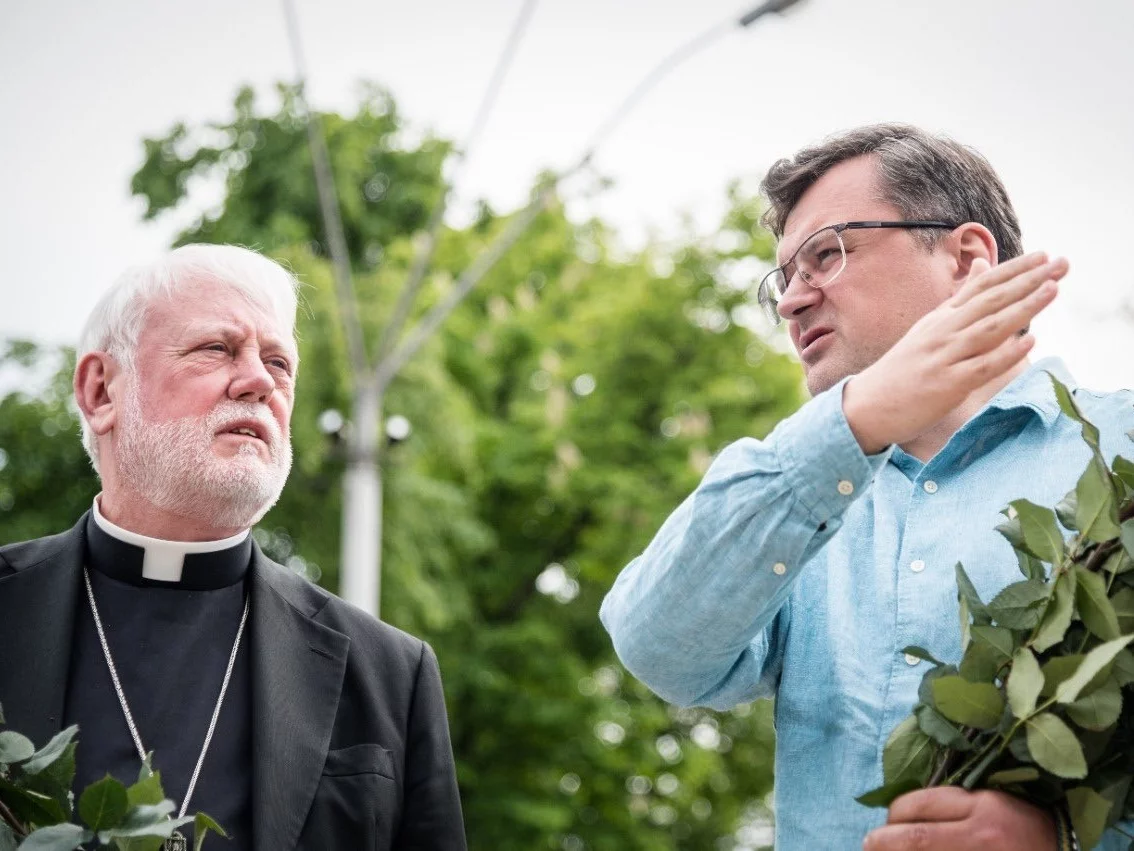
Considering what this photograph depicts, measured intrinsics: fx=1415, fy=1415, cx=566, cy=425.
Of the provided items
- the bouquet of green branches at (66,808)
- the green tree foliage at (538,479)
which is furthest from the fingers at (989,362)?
the green tree foliage at (538,479)

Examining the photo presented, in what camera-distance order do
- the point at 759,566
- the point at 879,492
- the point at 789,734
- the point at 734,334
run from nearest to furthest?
the point at 759,566
the point at 789,734
the point at 879,492
the point at 734,334

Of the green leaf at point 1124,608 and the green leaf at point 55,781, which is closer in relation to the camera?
the green leaf at point 1124,608

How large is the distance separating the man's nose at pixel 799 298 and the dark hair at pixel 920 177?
10.0 inches

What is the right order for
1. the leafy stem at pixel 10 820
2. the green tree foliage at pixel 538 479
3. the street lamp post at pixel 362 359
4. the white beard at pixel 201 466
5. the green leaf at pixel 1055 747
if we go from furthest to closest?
the green tree foliage at pixel 538 479, the street lamp post at pixel 362 359, the white beard at pixel 201 466, the leafy stem at pixel 10 820, the green leaf at pixel 1055 747

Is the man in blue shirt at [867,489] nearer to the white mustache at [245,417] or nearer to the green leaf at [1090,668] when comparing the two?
the green leaf at [1090,668]

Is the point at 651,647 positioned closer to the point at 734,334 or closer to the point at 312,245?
the point at 734,334

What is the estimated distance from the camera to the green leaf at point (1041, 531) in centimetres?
208

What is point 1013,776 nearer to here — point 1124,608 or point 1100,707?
point 1100,707

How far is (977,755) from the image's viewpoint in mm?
2016

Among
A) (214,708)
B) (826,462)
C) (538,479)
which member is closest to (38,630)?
(214,708)

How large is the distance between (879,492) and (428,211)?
704 inches

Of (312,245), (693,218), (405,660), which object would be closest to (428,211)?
(312,245)

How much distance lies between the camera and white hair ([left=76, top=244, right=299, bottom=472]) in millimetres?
3230

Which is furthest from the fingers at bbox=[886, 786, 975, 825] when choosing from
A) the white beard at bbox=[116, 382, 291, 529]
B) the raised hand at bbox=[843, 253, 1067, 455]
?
the white beard at bbox=[116, 382, 291, 529]
